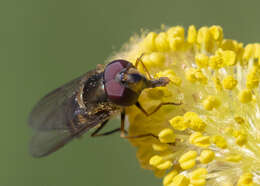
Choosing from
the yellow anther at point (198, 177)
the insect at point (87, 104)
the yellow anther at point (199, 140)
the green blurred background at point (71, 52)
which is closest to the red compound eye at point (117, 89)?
the insect at point (87, 104)

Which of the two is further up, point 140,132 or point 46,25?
point 46,25

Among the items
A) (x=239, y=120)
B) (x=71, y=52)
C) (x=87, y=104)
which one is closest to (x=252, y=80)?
(x=239, y=120)

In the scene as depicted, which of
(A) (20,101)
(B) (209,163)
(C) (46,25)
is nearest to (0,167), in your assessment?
(A) (20,101)

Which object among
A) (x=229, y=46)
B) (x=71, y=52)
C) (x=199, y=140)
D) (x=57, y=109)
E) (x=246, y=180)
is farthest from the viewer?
(x=71, y=52)

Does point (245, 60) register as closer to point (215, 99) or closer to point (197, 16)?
point (215, 99)

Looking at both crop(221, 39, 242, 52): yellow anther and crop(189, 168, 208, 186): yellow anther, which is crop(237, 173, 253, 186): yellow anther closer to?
crop(189, 168, 208, 186): yellow anther

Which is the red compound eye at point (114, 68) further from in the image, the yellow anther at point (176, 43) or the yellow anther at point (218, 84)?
the yellow anther at point (218, 84)

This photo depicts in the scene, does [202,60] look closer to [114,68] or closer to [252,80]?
[252,80]
